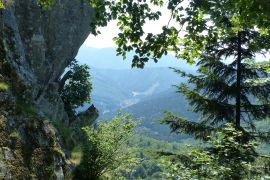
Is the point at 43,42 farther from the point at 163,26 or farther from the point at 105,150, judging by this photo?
the point at 163,26

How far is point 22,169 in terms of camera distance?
11.7m

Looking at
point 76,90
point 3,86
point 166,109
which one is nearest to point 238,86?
point 166,109

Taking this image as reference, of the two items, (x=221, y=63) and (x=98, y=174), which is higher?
(x=221, y=63)

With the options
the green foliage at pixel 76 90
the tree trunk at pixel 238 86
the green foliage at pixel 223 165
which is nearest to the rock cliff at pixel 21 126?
the green foliage at pixel 223 165

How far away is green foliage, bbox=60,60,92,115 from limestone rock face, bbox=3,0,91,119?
1548mm

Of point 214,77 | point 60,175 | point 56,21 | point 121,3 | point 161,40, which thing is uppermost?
point 56,21

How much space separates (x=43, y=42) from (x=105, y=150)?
13320 millimetres

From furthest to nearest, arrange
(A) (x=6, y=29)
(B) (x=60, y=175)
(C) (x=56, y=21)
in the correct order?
(C) (x=56, y=21)
(A) (x=6, y=29)
(B) (x=60, y=175)

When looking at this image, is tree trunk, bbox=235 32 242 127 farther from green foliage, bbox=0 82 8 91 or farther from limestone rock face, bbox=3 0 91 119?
green foliage, bbox=0 82 8 91

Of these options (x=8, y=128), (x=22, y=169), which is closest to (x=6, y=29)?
(x=8, y=128)

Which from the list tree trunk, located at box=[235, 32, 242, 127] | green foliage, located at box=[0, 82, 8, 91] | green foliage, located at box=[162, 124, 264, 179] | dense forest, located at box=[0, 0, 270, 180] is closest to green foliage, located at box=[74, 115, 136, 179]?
dense forest, located at box=[0, 0, 270, 180]

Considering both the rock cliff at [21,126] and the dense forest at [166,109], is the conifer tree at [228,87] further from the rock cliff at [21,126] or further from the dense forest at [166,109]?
the rock cliff at [21,126]

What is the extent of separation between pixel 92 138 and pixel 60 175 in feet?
24.8

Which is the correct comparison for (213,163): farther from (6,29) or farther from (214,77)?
(6,29)
